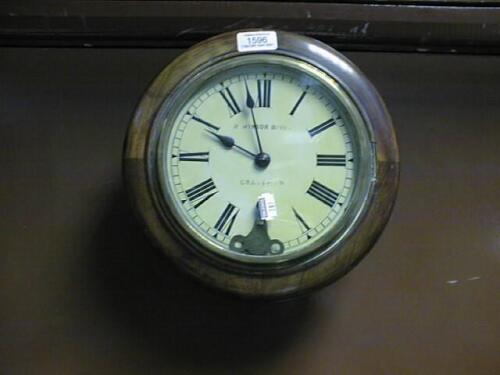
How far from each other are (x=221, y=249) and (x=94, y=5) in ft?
1.34

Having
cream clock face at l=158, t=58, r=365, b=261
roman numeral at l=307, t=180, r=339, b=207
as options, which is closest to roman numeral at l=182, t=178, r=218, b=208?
cream clock face at l=158, t=58, r=365, b=261

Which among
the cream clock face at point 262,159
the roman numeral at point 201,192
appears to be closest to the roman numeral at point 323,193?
the cream clock face at point 262,159

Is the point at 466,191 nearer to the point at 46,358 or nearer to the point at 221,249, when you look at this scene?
the point at 221,249

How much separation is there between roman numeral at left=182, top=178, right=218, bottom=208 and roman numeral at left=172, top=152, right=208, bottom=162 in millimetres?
27

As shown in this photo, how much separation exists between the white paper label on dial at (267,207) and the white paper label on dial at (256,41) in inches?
6.9

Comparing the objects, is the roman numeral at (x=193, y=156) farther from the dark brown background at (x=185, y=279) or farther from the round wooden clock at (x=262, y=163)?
the dark brown background at (x=185, y=279)

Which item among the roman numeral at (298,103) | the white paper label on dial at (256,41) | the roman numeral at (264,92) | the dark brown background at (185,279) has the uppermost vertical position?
the white paper label on dial at (256,41)

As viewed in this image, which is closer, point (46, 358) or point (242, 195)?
point (242, 195)

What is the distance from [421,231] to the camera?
100cm

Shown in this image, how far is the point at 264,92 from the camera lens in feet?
2.83

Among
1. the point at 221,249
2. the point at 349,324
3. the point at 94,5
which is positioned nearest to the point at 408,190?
the point at 349,324

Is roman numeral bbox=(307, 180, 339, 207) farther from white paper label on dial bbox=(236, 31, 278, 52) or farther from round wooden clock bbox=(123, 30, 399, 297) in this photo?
white paper label on dial bbox=(236, 31, 278, 52)

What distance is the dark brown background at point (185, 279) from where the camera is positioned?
3.15 feet

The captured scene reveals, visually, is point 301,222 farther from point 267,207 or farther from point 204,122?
point 204,122
